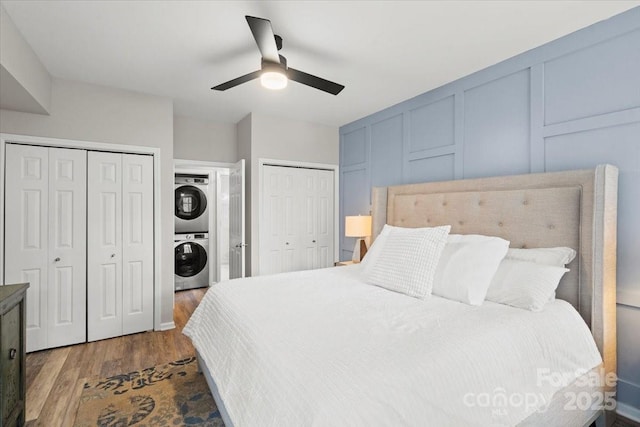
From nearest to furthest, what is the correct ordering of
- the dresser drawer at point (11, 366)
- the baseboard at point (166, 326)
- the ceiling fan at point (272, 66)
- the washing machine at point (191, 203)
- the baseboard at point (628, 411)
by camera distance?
1. the dresser drawer at point (11, 366)
2. the ceiling fan at point (272, 66)
3. the baseboard at point (628, 411)
4. the baseboard at point (166, 326)
5. the washing machine at point (191, 203)

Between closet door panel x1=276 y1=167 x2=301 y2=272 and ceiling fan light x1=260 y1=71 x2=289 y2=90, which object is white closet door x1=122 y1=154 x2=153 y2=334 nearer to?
closet door panel x1=276 y1=167 x2=301 y2=272

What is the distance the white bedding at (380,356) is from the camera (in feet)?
3.34

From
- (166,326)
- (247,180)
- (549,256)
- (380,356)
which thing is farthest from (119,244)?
(549,256)

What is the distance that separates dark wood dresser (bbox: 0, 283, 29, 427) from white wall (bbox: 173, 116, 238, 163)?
2559mm

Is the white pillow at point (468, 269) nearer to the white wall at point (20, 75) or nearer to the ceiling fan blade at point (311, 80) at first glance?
the ceiling fan blade at point (311, 80)

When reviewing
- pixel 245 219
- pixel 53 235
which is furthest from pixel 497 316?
pixel 53 235

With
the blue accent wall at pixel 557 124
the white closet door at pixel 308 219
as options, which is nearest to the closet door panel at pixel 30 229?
the white closet door at pixel 308 219

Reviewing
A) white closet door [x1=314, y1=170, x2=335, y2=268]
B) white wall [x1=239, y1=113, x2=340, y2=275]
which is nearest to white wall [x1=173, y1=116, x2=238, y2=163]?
white wall [x1=239, y1=113, x2=340, y2=275]

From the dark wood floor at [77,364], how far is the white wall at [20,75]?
7.23 ft

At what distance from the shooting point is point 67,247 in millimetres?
3000

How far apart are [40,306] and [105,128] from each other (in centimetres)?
179

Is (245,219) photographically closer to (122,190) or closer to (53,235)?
(122,190)

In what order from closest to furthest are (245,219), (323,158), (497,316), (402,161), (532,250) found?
(497,316) → (532,250) → (402,161) → (245,219) → (323,158)

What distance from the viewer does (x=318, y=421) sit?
91 cm
